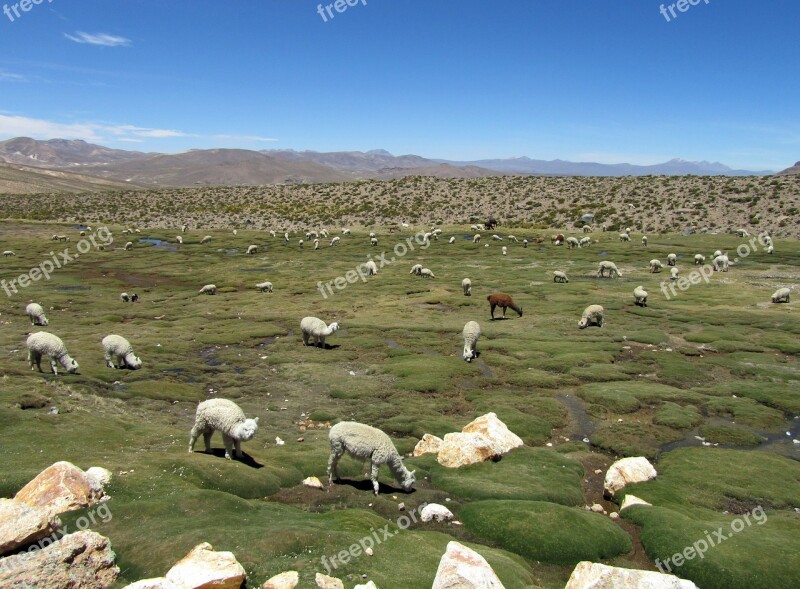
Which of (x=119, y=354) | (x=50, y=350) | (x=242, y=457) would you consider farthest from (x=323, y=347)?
(x=242, y=457)

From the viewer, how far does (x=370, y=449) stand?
14156 millimetres

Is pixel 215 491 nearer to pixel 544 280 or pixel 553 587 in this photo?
pixel 553 587

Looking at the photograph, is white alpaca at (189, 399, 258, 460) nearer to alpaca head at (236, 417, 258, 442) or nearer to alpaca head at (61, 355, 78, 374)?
alpaca head at (236, 417, 258, 442)

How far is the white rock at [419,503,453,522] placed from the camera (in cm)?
1305

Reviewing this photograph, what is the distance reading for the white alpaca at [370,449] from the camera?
14164 mm

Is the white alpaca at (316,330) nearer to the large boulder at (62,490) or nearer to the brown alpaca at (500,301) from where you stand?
the brown alpaca at (500,301)

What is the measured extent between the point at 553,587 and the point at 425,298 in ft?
113

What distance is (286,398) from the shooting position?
23.2m

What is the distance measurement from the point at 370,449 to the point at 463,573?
606 cm

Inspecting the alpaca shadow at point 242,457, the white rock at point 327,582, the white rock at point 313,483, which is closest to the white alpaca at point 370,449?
the white rock at point 313,483

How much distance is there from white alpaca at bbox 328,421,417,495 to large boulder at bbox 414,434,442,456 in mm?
2969

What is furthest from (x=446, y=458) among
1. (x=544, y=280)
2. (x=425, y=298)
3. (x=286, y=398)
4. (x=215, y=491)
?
(x=544, y=280)

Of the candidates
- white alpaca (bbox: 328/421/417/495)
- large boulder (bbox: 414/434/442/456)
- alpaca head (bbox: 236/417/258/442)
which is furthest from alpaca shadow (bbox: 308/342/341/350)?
white alpaca (bbox: 328/421/417/495)

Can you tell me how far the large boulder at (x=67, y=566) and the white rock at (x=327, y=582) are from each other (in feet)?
11.0
